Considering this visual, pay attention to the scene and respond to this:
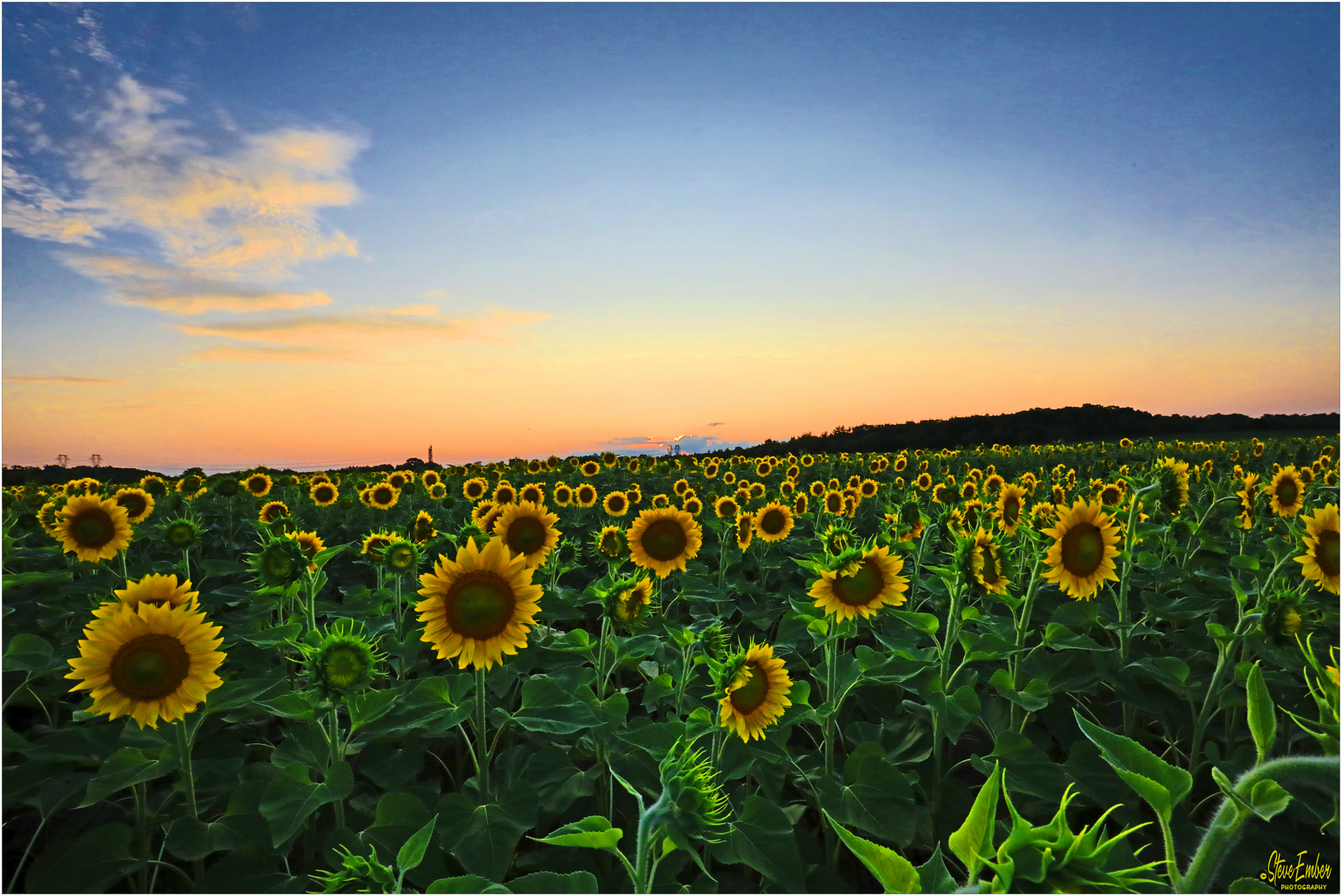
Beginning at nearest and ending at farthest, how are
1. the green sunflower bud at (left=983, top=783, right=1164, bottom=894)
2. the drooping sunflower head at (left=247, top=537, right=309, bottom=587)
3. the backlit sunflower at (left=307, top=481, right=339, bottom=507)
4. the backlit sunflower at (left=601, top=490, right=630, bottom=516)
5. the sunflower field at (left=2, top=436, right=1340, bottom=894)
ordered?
the green sunflower bud at (left=983, top=783, right=1164, bottom=894) < the sunflower field at (left=2, top=436, right=1340, bottom=894) < the drooping sunflower head at (left=247, top=537, right=309, bottom=587) < the backlit sunflower at (left=601, top=490, right=630, bottom=516) < the backlit sunflower at (left=307, top=481, right=339, bottom=507)

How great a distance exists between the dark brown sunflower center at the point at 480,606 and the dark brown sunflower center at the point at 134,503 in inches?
255

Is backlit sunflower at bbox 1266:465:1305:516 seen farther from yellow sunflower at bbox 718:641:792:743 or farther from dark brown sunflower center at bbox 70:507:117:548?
dark brown sunflower center at bbox 70:507:117:548

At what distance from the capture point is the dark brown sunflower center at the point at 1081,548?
3.92m

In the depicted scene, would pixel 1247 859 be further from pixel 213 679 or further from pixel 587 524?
pixel 587 524

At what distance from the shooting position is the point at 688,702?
339cm

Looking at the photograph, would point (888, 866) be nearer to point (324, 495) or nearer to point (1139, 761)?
point (1139, 761)

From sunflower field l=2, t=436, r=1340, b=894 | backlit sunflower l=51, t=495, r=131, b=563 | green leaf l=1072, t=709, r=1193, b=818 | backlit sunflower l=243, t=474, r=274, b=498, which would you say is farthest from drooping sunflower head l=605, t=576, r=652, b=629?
backlit sunflower l=243, t=474, r=274, b=498

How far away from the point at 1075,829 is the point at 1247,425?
58.1 metres

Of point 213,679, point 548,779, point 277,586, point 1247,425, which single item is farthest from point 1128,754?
point 1247,425

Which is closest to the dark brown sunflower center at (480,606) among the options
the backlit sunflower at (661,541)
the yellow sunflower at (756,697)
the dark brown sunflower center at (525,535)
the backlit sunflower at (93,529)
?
the yellow sunflower at (756,697)

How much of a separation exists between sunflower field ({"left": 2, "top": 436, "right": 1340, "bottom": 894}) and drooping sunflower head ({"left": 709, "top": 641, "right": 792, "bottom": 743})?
0.7 inches

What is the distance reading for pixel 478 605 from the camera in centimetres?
312

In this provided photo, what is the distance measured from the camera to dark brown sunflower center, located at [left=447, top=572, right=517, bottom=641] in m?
3.11

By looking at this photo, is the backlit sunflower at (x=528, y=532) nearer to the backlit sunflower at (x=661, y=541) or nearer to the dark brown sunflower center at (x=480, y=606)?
the backlit sunflower at (x=661, y=541)
